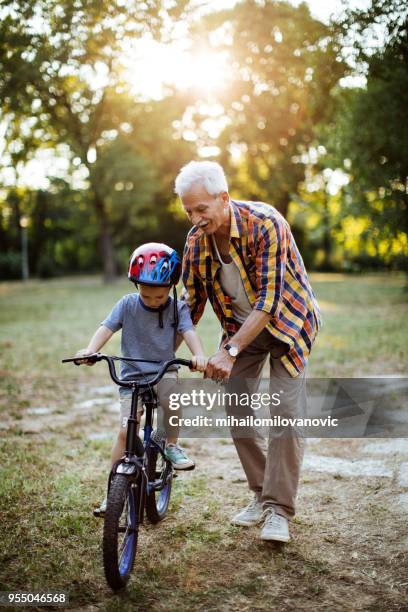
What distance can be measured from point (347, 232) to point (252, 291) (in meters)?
18.8

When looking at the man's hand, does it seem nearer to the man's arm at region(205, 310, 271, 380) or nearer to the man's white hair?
the man's arm at region(205, 310, 271, 380)

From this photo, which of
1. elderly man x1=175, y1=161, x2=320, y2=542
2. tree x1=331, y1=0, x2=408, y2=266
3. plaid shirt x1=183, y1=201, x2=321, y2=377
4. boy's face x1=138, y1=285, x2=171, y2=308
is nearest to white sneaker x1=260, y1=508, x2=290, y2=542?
elderly man x1=175, y1=161, x2=320, y2=542

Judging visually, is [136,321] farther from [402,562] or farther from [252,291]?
[402,562]

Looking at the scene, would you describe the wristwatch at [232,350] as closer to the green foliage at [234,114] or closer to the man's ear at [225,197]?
the man's ear at [225,197]

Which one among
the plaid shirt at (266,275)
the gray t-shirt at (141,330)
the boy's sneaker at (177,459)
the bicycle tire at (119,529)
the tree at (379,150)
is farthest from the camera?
the tree at (379,150)

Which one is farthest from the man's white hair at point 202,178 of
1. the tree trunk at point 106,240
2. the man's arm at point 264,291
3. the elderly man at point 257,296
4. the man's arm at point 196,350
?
the tree trunk at point 106,240

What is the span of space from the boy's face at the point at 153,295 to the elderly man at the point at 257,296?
0.22m

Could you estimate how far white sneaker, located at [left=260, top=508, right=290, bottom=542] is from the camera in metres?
3.64

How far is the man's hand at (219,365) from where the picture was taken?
3.41 meters

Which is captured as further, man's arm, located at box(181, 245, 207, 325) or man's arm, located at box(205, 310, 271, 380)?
man's arm, located at box(181, 245, 207, 325)

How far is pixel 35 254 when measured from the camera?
55.4 m

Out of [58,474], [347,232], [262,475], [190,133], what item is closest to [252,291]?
[262,475]

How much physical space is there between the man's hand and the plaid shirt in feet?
1.05

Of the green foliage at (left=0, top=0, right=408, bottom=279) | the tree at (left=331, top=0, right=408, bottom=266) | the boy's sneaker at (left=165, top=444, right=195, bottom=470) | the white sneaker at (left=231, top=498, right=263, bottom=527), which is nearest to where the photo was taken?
the boy's sneaker at (left=165, top=444, right=195, bottom=470)
